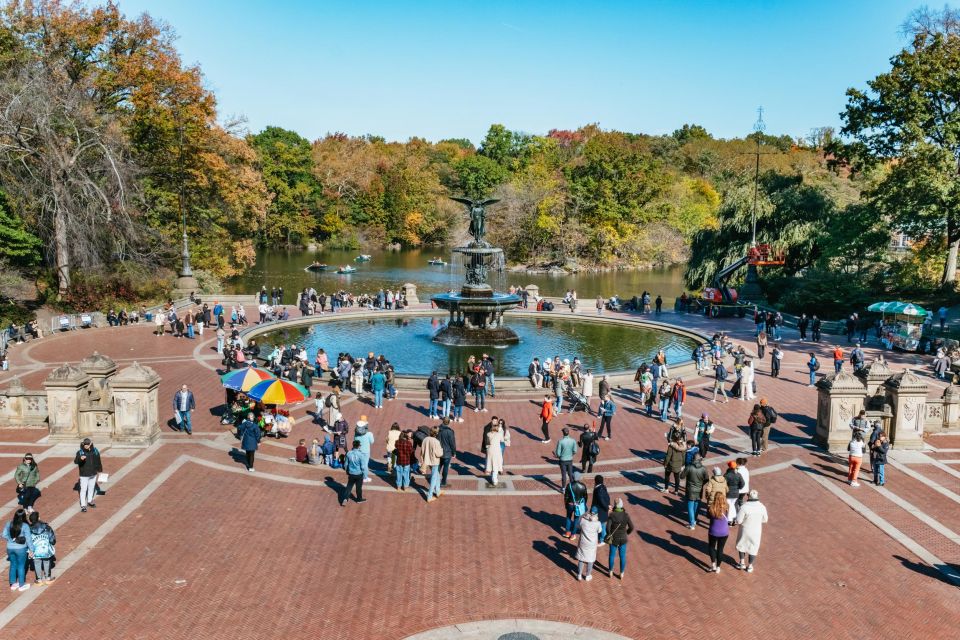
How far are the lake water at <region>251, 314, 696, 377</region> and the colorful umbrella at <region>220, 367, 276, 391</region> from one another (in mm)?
8997

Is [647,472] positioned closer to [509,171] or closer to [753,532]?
[753,532]

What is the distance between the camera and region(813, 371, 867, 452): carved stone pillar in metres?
18.1

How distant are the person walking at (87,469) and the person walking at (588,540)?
348 inches

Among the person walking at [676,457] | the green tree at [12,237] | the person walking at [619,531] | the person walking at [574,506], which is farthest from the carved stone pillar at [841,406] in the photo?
the green tree at [12,237]

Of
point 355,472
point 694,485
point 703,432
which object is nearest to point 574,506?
point 694,485

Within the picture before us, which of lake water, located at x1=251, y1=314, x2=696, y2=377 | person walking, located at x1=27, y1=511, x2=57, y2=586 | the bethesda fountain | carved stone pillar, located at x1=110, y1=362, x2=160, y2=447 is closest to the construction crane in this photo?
lake water, located at x1=251, y1=314, x2=696, y2=377

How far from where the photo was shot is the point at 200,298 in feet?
142

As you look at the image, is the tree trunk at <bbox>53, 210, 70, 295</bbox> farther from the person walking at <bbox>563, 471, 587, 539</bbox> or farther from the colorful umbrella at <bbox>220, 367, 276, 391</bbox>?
the person walking at <bbox>563, 471, 587, 539</bbox>

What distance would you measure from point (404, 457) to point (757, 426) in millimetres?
8474

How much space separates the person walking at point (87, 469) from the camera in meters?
13.5

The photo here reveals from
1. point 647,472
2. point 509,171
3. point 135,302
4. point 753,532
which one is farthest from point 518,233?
point 753,532

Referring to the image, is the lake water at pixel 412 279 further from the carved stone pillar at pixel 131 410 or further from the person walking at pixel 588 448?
the person walking at pixel 588 448

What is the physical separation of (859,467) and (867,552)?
4.09 m

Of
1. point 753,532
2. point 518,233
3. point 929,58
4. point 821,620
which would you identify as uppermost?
point 929,58
